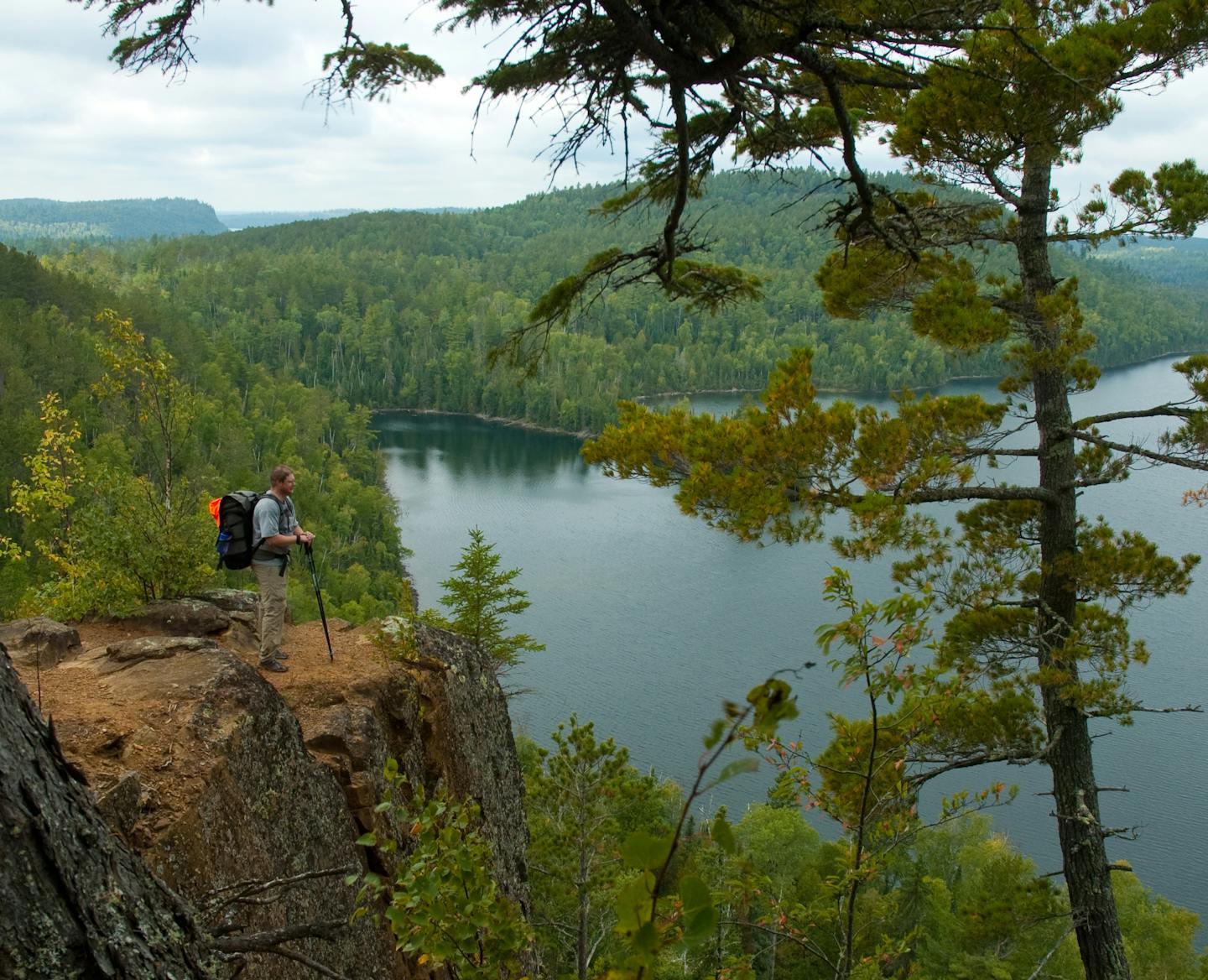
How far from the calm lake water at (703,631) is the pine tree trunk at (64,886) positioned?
55.5 ft

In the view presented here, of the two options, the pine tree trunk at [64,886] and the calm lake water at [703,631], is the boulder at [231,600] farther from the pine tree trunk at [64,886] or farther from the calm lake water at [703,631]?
the calm lake water at [703,631]

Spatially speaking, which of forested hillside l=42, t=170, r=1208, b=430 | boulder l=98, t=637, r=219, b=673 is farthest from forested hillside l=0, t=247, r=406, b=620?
forested hillside l=42, t=170, r=1208, b=430

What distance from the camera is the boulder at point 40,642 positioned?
17.7 ft

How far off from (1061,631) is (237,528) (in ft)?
17.8

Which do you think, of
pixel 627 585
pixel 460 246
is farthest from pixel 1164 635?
pixel 460 246

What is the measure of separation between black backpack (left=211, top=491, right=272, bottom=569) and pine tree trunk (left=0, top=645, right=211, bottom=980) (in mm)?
4278

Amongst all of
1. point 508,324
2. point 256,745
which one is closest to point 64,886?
point 256,745

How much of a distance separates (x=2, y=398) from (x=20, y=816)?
138 ft

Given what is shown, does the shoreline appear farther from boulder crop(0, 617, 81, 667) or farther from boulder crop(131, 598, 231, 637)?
boulder crop(0, 617, 81, 667)

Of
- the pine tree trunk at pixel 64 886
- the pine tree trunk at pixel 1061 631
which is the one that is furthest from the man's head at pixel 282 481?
the pine tree trunk at pixel 1061 631

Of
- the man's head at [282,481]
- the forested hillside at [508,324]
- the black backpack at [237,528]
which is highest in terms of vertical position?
the forested hillside at [508,324]

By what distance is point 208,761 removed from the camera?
166 inches

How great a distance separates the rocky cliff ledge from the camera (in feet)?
12.7

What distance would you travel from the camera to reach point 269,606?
6.03 metres
